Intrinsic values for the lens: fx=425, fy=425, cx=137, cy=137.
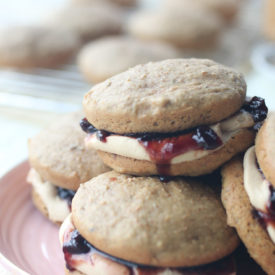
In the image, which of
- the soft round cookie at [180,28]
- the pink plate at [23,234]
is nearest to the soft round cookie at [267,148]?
the pink plate at [23,234]

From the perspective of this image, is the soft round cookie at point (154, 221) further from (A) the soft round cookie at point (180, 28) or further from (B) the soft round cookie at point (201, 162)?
(A) the soft round cookie at point (180, 28)

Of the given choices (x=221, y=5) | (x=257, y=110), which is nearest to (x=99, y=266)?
(x=257, y=110)

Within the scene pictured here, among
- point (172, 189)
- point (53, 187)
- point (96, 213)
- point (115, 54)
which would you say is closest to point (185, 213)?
point (172, 189)

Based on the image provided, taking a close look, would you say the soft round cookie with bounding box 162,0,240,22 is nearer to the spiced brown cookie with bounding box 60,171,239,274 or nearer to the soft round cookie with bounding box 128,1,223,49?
the soft round cookie with bounding box 128,1,223,49

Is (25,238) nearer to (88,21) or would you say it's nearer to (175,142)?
(175,142)

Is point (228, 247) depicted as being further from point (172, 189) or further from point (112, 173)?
point (112, 173)

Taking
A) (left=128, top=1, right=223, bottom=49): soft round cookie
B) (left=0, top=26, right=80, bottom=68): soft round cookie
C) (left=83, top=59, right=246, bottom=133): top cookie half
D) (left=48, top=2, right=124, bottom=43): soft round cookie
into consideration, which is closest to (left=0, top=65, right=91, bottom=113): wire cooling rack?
(left=0, top=26, right=80, bottom=68): soft round cookie

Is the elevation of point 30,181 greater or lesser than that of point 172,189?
lesser
